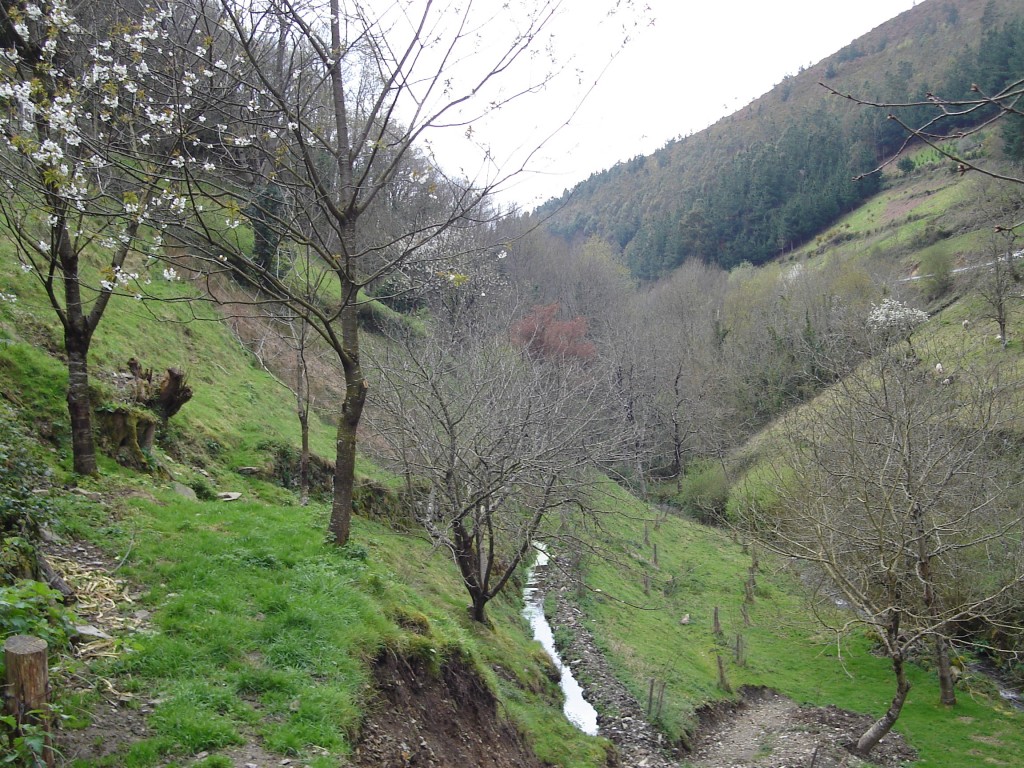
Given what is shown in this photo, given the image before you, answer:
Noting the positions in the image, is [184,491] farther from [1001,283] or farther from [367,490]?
[1001,283]

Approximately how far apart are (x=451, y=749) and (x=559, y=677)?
25.5 ft

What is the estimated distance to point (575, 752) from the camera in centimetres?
1055

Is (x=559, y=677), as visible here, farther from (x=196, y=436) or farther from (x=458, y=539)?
(x=196, y=436)

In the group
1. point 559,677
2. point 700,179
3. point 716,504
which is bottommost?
point 716,504

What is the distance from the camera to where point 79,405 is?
9258mm

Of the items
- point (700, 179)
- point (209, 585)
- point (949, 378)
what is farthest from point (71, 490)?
point (700, 179)

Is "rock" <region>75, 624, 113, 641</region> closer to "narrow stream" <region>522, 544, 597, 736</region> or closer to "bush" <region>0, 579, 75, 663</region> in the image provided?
"bush" <region>0, 579, 75, 663</region>

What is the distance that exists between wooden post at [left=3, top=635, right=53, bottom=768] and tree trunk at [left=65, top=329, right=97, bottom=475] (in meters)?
6.56

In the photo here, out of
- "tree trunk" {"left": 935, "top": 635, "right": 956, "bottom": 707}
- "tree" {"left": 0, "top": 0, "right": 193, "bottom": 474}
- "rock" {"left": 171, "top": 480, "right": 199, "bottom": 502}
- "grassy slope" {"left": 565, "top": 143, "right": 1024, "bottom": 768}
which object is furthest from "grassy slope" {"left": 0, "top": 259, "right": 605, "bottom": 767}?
"tree trunk" {"left": 935, "top": 635, "right": 956, "bottom": 707}

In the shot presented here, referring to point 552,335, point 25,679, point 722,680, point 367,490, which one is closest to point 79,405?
point 25,679

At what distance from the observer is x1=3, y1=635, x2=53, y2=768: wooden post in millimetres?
3494

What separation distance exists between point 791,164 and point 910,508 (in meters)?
71.3

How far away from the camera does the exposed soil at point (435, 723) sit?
20.5ft

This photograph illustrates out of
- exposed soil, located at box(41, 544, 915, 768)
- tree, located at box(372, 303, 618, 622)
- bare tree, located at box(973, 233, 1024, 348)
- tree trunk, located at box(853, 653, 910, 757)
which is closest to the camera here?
exposed soil, located at box(41, 544, 915, 768)
